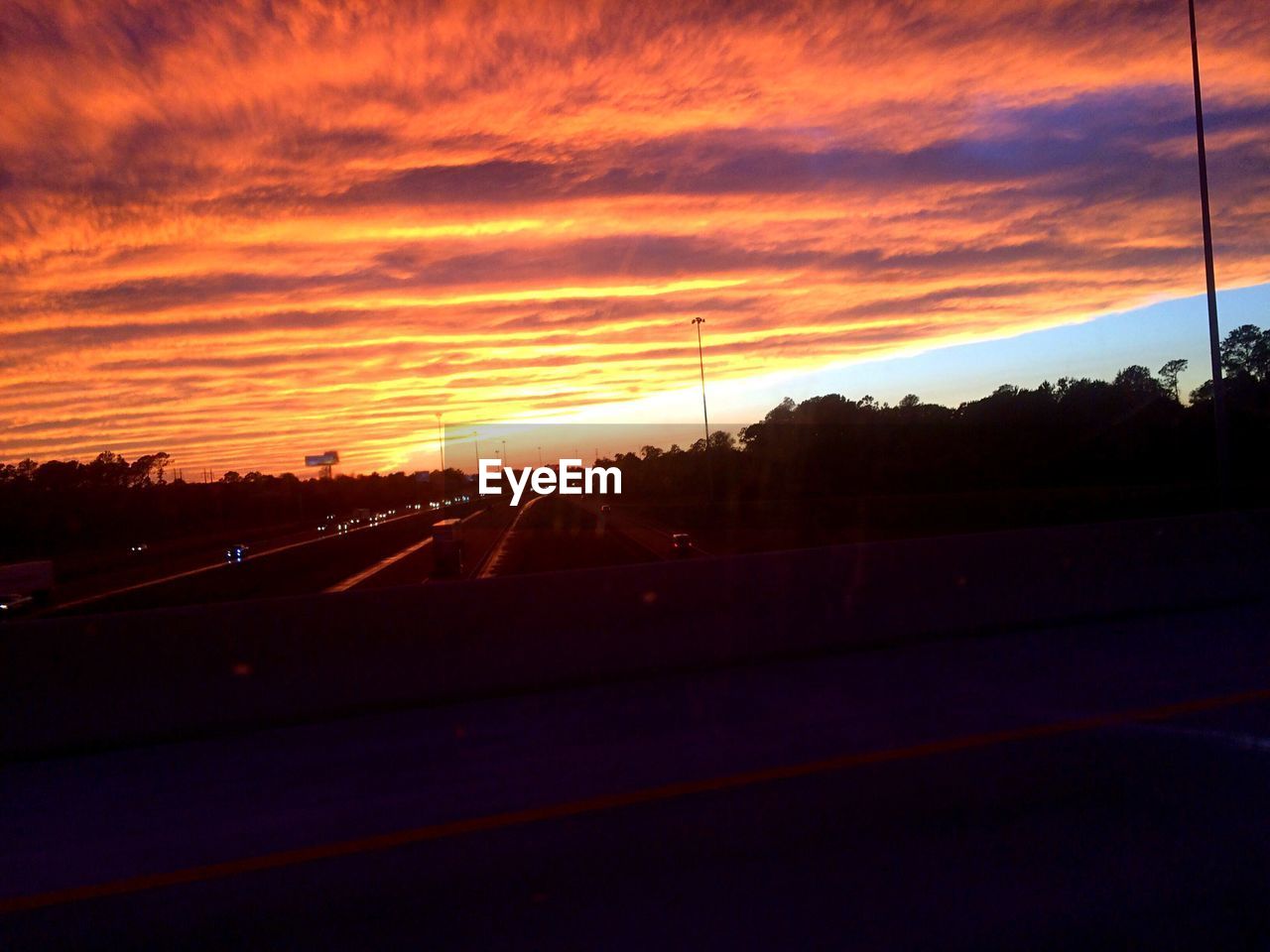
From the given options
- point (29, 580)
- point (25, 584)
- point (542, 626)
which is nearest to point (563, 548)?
point (29, 580)

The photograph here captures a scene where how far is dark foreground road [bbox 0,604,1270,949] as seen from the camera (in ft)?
18.6

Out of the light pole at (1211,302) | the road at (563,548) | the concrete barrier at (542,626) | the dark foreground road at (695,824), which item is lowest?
the dark foreground road at (695,824)

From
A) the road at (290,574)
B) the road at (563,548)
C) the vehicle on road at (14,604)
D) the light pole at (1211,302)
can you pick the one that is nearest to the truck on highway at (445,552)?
the road at (290,574)

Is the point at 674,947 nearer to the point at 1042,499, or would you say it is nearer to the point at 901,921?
the point at 901,921

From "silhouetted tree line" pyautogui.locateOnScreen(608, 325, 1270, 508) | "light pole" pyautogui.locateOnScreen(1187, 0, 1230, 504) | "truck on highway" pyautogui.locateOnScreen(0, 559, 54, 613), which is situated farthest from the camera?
"silhouetted tree line" pyautogui.locateOnScreen(608, 325, 1270, 508)

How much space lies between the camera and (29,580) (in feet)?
97.3

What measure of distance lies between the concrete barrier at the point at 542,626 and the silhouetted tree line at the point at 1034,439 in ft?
87.6

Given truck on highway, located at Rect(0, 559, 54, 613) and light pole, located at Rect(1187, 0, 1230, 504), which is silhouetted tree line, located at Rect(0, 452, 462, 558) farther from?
light pole, located at Rect(1187, 0, 1230, 504)

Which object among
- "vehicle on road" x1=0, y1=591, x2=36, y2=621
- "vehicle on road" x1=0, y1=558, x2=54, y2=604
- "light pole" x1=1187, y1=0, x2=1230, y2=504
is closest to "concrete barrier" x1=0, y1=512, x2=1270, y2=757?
"light pole" x1=1187, y1=0, x2=1230, y2=504

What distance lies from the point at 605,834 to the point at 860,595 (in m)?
6.93

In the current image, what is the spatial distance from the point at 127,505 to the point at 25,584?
46.7m

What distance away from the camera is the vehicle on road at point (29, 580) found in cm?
2880

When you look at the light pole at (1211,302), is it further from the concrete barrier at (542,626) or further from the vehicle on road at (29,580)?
the vehicle on road at (29,580)

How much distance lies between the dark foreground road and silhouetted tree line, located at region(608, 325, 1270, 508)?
109ft
